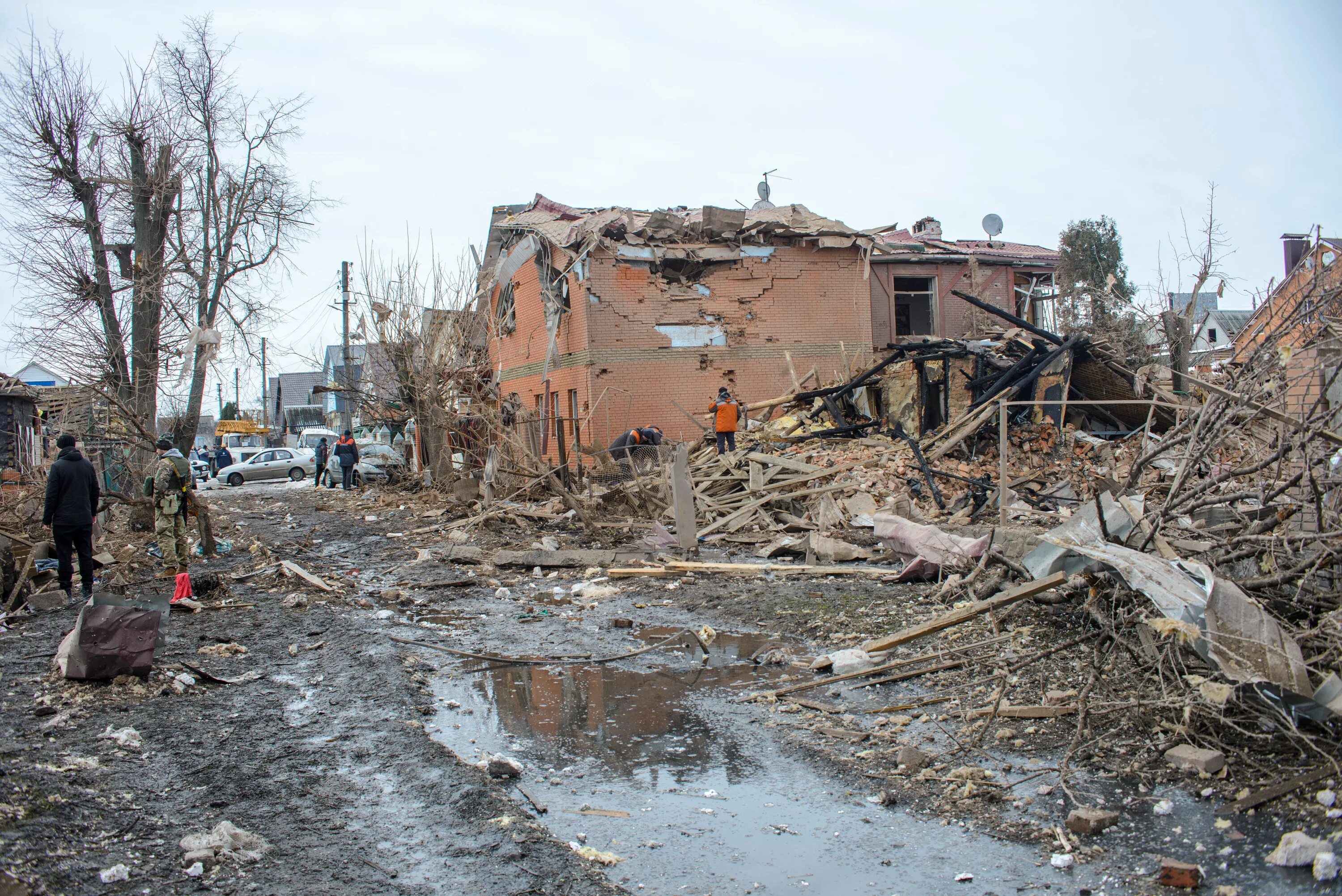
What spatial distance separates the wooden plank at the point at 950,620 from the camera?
604 cm

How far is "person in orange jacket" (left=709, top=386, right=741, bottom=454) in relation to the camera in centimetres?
1583

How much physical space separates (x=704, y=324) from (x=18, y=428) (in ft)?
55.4

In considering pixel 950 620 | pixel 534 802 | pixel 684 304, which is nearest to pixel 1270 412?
pixel 950 620

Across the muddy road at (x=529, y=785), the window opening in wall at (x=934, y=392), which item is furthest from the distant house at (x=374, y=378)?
the muddy road at (x=529, y=785)

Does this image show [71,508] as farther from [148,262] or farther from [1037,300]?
[1037,300]

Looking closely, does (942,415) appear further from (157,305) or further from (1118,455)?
(157,305)

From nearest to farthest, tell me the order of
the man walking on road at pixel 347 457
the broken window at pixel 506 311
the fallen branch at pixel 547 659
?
1. the fallen branch at pixel 547 659
2. the broken window at pixel 506 311
3. the man walking on road at pixel 347 457

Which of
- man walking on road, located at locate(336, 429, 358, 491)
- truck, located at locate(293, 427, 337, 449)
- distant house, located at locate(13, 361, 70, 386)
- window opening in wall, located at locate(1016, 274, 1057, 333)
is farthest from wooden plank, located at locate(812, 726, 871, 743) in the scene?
truck, located at locate(293, 427, 337, 449)

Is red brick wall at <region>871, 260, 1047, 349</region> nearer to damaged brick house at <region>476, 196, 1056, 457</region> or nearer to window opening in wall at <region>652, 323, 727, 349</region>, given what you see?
damaged brick house at <region>476, 196, 1056, 457</region>

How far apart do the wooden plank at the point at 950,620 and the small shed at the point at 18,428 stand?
1759 cm

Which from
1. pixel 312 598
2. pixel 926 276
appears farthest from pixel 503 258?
pixel 312 598

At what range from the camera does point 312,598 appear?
966 centimetres

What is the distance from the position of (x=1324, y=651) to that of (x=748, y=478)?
10.2 meters

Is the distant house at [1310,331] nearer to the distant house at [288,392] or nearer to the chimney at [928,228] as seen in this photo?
the chimney at [928,228]
